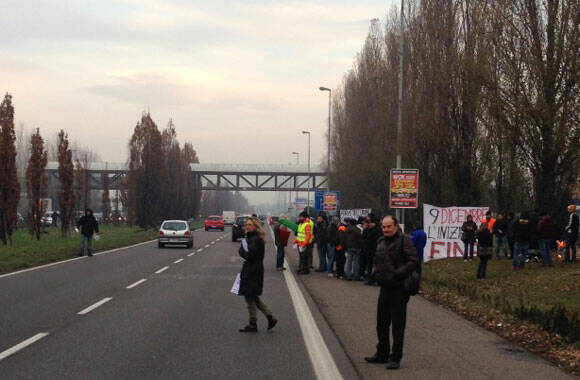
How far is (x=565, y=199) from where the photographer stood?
90.0 feet

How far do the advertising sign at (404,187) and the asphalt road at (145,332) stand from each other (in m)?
6.03

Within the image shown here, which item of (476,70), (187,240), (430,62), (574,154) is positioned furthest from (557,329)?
(187,240)

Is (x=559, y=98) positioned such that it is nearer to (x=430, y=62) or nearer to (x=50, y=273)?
(x=430, y=62)

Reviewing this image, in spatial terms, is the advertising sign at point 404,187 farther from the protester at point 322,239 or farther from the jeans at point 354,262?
the jeans at point 354,262

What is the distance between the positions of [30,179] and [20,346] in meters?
32.3

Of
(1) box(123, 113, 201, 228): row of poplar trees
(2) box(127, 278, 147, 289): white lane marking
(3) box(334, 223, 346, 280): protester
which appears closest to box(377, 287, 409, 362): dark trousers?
(2) box(127, 278, 147, 289): white lane marking

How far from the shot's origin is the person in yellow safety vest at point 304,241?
936 inches

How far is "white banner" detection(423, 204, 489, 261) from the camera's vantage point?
90.5 feet

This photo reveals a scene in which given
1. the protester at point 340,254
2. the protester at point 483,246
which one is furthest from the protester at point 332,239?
the protester at point 483,246

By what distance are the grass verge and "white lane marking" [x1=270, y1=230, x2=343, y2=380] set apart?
281 centimetres

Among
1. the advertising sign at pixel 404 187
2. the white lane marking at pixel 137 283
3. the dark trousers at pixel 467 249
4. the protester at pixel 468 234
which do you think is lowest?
the white lane marking at pixel 137 283

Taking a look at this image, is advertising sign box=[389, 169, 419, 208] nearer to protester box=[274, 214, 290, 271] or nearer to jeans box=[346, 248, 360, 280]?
jeans box=[346, 248, 360, 280]

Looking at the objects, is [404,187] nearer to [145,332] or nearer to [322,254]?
[322,254]

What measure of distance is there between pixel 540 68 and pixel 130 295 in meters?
15.1
